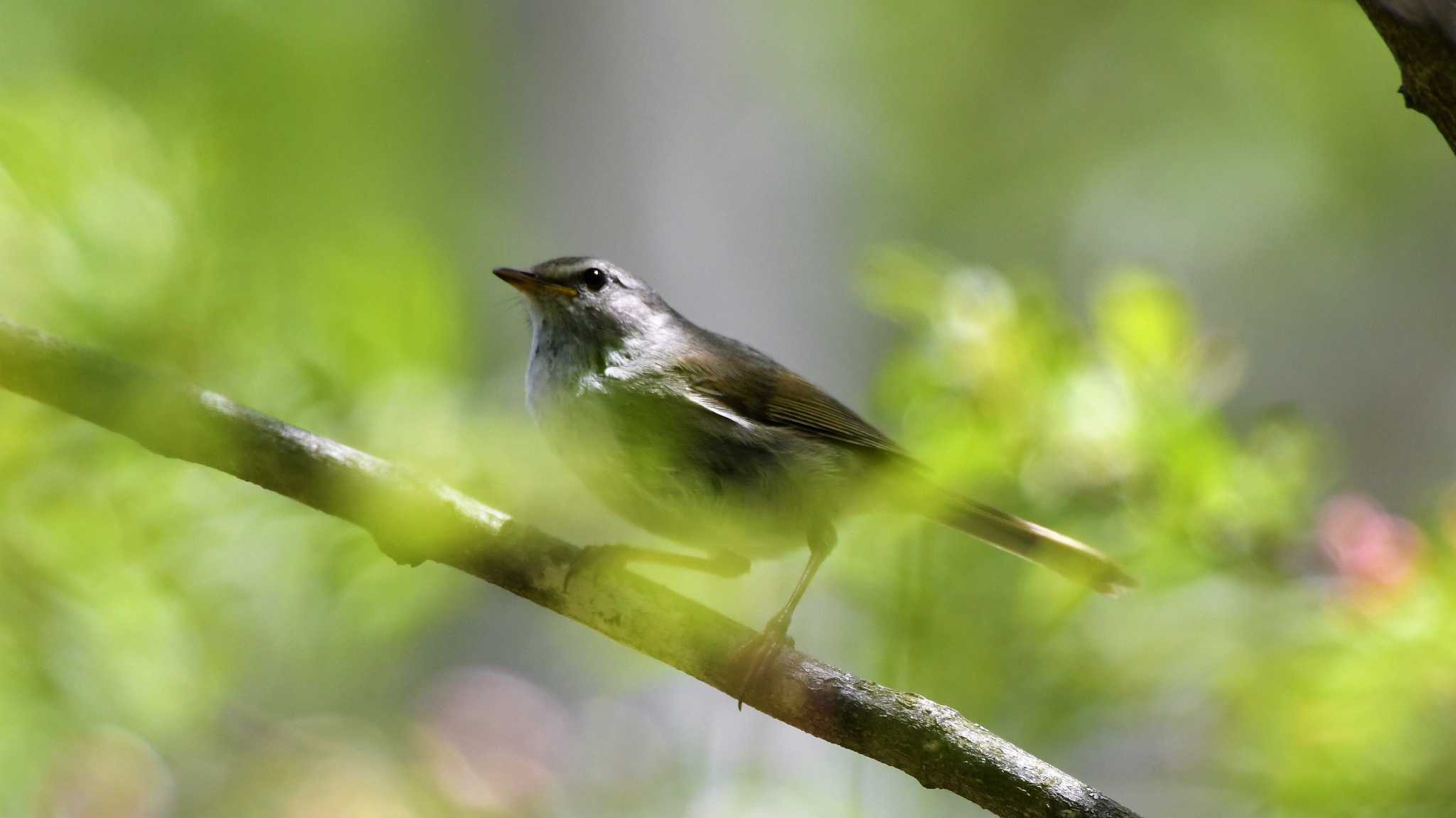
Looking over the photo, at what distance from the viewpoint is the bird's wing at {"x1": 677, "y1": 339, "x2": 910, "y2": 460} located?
11.3 ft

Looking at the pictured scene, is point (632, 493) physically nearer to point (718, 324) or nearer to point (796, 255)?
point (718, 324)

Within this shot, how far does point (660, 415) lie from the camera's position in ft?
10.6

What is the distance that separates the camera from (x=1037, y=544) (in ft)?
10.9

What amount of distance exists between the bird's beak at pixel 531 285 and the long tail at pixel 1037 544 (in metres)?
1.23

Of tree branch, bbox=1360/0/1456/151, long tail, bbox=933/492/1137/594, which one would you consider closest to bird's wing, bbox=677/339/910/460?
long tail, bbox=933/492/1137/594

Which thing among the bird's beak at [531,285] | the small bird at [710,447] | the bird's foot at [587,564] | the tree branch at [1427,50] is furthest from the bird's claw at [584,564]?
the tree branch at [1427,50]

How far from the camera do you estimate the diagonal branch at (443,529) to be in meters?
2.32

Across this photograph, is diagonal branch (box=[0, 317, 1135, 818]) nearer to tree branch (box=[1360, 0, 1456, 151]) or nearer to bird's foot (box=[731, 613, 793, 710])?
bird's foot (box=[731, 613, 793, 710])

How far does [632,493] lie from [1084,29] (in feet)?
21.7

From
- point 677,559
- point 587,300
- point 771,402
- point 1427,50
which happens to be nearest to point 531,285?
point 587,300

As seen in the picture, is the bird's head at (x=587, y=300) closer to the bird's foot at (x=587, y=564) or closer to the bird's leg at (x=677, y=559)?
the bird's leg at (x=677, y=559)

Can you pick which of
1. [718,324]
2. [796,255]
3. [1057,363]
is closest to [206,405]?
[1057,363]

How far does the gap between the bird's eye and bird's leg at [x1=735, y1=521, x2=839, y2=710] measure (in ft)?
3.14

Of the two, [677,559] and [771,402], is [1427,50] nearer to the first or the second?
[771,402]
